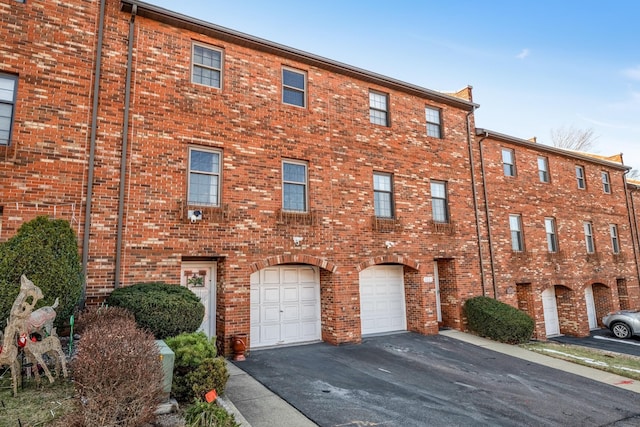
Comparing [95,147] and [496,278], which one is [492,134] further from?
[95,147]

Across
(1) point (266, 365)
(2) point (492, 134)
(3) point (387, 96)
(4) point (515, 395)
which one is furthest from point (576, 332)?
(1) point (266, 365)

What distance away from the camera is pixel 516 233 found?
16.1m

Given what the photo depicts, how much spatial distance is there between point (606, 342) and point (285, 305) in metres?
14.1

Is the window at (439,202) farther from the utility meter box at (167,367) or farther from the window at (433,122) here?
the utility meter box at (167,367)

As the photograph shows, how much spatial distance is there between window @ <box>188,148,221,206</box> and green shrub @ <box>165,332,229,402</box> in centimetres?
411

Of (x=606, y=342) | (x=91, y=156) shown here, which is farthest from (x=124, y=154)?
(x=606, y=342)

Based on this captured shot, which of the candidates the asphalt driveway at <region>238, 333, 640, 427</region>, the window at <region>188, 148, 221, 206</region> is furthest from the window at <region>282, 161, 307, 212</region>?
the asphalt driveway at <region>238, 333, 640, 427</region>

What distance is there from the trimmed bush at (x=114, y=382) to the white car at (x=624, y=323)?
19.5m

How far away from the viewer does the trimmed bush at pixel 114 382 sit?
3.77 meters

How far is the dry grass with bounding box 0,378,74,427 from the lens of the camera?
13.6ft

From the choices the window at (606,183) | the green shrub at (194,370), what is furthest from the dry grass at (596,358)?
the window at (606,183)

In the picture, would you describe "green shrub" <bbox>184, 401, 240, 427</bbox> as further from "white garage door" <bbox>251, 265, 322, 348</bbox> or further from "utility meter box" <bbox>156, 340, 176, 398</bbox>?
"white garage door" <bbox>251, 265, 322, 348</bbox>

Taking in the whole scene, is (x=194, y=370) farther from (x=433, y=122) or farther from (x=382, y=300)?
(x=433, y=122)

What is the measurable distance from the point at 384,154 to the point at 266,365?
25.2ft
